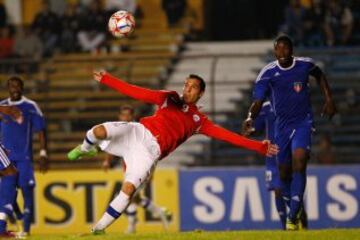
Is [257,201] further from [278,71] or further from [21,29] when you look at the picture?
[21,29]

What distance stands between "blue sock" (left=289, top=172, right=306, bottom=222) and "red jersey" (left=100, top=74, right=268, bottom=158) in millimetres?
1322

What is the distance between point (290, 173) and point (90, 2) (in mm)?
13229

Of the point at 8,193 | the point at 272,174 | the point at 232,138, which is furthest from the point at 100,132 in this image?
the point at 272,174

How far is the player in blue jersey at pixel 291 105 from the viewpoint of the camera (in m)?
17.4

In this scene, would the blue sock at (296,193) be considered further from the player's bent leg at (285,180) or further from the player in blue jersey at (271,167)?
the player in blue jersey at (271,167)

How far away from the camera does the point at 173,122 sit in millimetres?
16266

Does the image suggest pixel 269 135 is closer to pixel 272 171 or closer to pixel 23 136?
pixel 272 171

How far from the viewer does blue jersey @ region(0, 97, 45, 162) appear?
2045 centimetres

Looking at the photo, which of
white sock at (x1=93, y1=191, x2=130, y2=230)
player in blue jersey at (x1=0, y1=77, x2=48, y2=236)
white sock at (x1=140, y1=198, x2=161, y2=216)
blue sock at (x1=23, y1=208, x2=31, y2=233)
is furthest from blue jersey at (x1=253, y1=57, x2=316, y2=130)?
white sock at (x1=140, y1=198, x2=161, y2=216)

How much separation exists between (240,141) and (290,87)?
70.8 inches

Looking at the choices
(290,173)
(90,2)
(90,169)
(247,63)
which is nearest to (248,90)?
(247,63)

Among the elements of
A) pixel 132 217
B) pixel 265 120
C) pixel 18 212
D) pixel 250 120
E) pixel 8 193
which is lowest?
pixel 132 217

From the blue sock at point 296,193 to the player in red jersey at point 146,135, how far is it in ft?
4.24

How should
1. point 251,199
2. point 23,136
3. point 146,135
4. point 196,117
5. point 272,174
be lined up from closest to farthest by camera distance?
point 146,135
point 196,117
point 272,174
point 23,136
point 251,199
